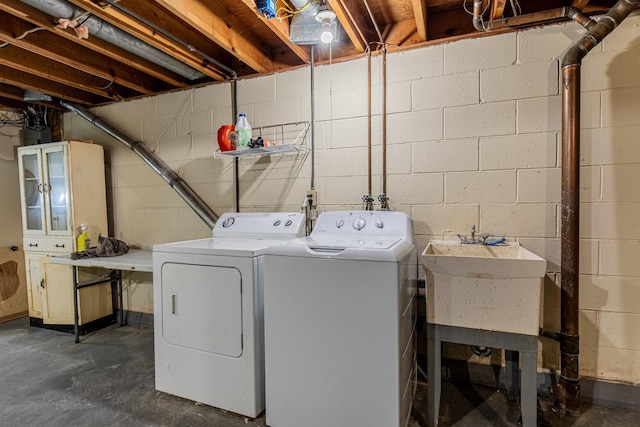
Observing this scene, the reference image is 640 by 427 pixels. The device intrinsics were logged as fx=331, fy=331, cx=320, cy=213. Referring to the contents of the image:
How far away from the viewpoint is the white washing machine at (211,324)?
1750 millimetres

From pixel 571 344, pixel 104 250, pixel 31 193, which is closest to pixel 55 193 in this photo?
pixel 31 193

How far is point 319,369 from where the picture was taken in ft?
5.12

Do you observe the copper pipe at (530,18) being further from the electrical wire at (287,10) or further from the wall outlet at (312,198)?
the wall outlet at (312,198)

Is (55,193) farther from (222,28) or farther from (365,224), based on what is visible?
(365,224)

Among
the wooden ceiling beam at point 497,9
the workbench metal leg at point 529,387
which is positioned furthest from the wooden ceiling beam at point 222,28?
the workbench metal leg at point 529,387

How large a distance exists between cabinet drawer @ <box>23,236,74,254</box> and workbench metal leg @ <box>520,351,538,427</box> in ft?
11.6

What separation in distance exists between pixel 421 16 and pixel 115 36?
1937 millimetres

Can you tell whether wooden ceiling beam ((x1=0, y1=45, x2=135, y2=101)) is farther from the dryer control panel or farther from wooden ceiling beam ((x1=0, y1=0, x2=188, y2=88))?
the dryer control panel

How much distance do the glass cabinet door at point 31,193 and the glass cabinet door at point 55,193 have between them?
0.14 m

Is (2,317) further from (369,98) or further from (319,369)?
(369,98)

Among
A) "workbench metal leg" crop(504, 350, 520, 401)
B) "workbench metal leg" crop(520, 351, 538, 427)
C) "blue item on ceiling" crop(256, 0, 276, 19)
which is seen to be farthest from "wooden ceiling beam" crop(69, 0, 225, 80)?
"workbench metal leg" crop(504, 350, 520, 401)

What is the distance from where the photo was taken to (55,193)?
3131mm

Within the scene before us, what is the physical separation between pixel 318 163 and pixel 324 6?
1.01 m

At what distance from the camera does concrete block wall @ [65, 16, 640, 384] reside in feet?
6.09
